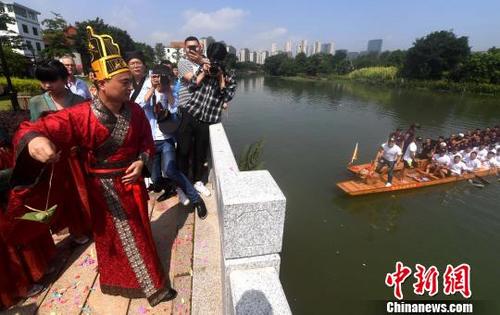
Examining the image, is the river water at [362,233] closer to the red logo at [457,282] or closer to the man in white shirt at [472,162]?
the red logo at [457,282]

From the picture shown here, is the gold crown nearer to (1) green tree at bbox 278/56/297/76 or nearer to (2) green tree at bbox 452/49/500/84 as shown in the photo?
(2) green tree at bbox 452/49/500/84

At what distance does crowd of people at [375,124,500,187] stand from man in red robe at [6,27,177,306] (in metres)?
8.17

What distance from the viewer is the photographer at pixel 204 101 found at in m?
3.24

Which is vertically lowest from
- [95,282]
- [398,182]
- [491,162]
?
[398,182]

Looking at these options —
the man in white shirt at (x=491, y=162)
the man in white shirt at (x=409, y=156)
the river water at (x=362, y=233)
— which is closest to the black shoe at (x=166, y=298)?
the river water at (x=362, y=233)

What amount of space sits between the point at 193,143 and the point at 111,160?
5.61 ft

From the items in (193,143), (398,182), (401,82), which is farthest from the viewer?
(401,82)

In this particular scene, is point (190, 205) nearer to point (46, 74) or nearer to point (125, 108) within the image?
point (125, 108)

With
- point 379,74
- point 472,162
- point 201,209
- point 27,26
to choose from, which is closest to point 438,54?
point 379,74

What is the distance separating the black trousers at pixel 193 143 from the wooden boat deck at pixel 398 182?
5.92 meters

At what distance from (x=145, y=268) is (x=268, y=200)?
1209 mm

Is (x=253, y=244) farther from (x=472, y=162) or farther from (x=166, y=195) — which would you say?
(x=472, y=162)

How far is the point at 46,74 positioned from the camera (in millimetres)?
2398

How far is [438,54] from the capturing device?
42.9 metres
